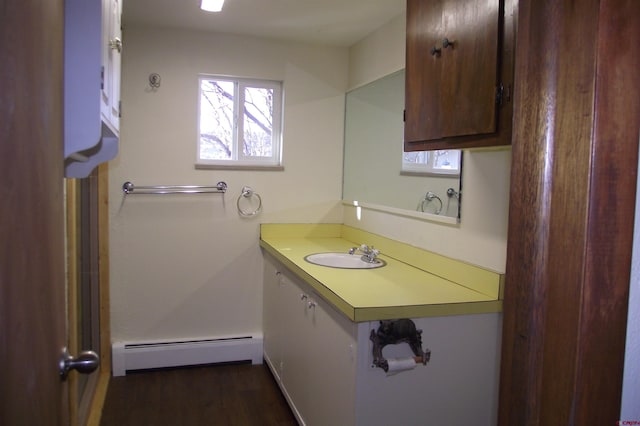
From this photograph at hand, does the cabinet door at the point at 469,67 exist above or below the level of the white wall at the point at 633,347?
above

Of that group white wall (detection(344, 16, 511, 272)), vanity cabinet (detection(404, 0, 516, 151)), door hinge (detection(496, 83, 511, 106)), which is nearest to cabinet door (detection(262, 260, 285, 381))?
white wall (detection(344, 16, 511, 272))

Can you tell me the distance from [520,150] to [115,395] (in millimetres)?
2984

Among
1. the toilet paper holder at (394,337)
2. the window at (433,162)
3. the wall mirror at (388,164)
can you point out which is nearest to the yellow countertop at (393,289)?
the toilet paper holder at (394,337)

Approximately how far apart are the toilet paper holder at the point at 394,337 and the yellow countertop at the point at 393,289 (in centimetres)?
3

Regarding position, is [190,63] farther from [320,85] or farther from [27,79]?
[27,79]

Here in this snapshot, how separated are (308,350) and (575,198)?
6.50 ft

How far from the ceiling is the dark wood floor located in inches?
87.1

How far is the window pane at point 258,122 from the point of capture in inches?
139

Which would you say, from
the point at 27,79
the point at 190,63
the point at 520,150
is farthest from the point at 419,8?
the point at 190,63

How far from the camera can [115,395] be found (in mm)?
3006

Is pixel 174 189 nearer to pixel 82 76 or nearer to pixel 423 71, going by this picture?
pixel 423 71

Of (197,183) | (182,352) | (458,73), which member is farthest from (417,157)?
(182,352)

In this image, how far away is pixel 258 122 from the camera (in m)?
3.57

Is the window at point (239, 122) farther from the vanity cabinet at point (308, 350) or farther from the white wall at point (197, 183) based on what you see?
the vanity cabinet at point (308, 350)
